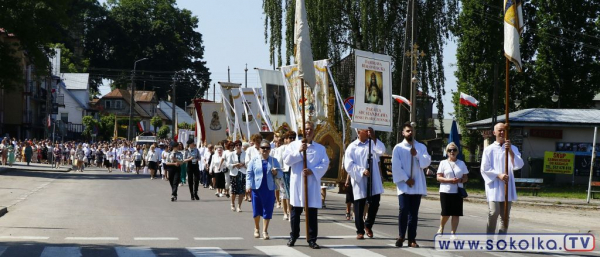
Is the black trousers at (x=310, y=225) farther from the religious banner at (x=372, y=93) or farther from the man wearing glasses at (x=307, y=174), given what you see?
the religious banner at (x=372, y=93)

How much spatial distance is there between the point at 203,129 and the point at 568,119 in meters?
17.6

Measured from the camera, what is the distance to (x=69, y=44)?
97.9 metres

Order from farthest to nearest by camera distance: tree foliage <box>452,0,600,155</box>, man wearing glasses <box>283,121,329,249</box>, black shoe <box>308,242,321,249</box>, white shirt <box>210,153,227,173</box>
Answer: tree foliage <box>452,0,600,155</box>, white shirt <box>210,153,227,173</box>, man wearing glasses <box>283,121,329,249</box>, black shoe <box>308,242,321,249</box>

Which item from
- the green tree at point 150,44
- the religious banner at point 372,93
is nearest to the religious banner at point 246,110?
the religious banner at point 372,93

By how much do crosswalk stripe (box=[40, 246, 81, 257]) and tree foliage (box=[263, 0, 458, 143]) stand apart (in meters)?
21.6

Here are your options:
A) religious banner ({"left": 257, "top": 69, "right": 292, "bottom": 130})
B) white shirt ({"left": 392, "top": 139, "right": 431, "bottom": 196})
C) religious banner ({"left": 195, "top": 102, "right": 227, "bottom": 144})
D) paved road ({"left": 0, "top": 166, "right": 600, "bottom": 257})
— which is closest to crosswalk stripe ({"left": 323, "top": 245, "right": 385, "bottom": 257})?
paved road ({"left": 0, "top": 166, "right": 600, "bottom": 257})

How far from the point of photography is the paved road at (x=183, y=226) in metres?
12.1

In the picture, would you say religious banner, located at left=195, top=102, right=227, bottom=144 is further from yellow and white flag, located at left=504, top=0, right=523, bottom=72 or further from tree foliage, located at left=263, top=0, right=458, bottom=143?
yellow and white flag, located at left=504, top=0, right=523, bottom=72

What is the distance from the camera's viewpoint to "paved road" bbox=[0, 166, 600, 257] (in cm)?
1205

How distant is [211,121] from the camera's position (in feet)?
116

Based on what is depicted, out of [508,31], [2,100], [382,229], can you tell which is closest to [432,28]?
[382,229]

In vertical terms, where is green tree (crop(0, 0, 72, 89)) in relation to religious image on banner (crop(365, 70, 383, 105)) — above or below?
above

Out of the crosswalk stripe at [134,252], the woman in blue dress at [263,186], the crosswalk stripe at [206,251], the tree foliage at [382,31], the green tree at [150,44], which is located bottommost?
the crosswalk stripe at [134,252]

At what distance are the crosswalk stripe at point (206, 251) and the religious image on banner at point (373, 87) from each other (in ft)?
19.8
